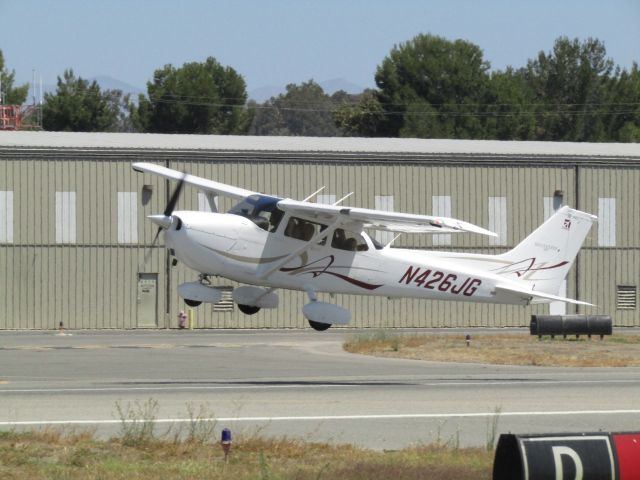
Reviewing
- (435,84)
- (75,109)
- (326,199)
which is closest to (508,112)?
(435,84)

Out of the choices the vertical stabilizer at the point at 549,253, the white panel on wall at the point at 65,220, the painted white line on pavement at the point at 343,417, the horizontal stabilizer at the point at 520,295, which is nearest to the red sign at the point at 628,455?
the painted white line on pavement at the point at 343,417

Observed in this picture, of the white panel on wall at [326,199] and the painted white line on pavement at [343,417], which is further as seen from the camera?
the white panel on wall at [326,199]

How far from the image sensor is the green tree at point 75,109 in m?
97.2

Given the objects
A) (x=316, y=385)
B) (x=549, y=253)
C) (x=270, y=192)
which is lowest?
(x=316, y=385)

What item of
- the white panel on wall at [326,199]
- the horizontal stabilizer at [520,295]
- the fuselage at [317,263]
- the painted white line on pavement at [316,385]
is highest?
the white panel on wall at [326,199]

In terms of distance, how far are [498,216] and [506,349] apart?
42.9ft

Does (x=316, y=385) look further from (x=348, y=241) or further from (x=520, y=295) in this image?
(x=520, y=295)

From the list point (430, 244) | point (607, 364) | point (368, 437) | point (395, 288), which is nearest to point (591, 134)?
point (430, 244)

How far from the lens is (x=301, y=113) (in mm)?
194000

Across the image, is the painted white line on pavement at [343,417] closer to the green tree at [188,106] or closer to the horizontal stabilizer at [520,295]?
the horizontal stabilizer at [520,295]

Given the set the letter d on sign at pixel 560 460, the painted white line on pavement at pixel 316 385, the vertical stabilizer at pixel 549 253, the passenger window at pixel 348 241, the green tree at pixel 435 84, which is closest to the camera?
the letter d on sign at pixel 560 460

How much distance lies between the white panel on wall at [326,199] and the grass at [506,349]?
676cm

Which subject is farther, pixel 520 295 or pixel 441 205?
pixel 441 205

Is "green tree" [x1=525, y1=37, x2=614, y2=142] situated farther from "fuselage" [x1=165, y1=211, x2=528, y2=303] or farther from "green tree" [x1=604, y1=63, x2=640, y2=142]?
"fuselage" [x1=165, y1=211, x2=528, y2=303]
